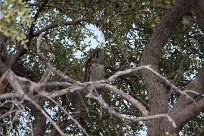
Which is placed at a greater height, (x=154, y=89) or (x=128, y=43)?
(x=128, y=43)

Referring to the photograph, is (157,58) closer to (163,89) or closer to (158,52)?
(158,52)

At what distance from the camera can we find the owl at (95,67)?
381 inches

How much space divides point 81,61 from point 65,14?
1.01 m

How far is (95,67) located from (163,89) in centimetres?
129

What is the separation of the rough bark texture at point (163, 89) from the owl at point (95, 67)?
0.82 metres

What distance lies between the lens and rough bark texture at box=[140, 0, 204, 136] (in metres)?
8.80

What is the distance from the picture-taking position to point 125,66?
10.9 metres

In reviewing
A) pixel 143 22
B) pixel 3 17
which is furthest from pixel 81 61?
pixel 3 17

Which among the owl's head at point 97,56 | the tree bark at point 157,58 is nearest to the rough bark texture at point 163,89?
the tree bark at point 157,58

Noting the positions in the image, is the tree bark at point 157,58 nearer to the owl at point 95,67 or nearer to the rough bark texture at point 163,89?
the rough bark texture at point 163,89

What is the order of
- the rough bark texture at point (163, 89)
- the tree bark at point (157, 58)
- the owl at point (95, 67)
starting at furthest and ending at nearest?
the owl at point (95, 67) < the tree bark at point (157, 58) < the rough bark texture at point (163, 89)

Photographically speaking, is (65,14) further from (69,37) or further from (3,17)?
(3,17)

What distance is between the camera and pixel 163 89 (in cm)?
921

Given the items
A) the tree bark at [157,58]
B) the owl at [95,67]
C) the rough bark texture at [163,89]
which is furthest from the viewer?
the owl at [95,67]
